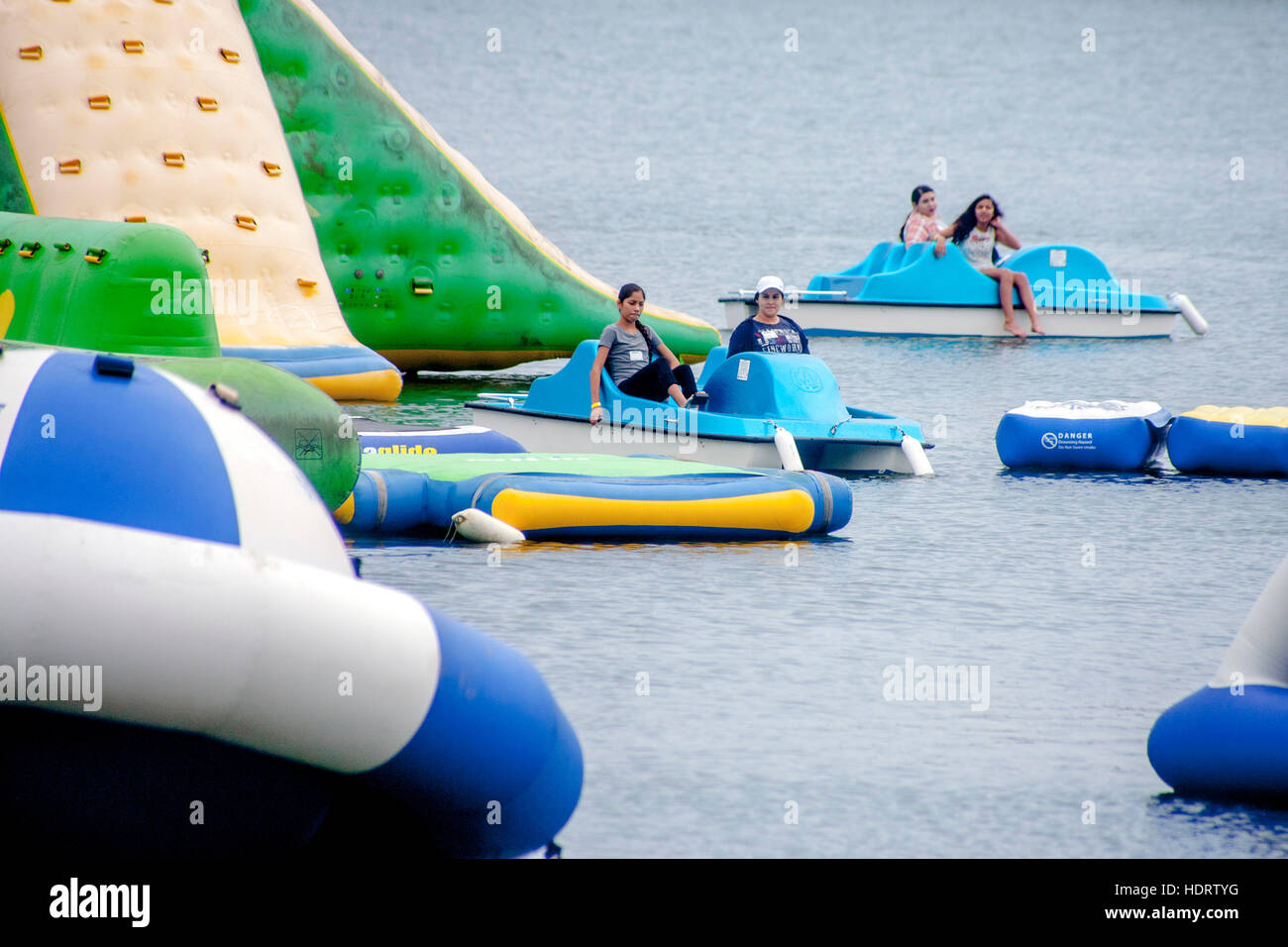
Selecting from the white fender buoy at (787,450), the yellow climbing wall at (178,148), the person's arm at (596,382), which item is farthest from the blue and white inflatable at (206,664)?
the yellow climbing wall at (178,148)

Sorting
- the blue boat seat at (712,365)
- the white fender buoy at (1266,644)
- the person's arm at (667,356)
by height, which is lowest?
the white fender buoy at (1266,644)

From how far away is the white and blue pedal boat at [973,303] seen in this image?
62.3 feet

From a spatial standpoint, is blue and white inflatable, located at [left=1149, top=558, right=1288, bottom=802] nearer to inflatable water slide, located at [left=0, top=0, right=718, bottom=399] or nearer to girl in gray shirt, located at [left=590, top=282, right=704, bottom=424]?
girl in gray shirt, located at [left=590, top=282, right=704, bottom=424]

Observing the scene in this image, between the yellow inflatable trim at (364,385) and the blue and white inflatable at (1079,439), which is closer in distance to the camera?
the blue and white inflatable at (1079,439)

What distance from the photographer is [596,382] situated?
11.4m

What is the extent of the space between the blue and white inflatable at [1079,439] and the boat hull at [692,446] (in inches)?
30.9

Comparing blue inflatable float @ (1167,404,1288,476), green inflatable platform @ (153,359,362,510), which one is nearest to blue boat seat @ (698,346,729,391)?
blue inflatable float @ (1167,404,1288,476)

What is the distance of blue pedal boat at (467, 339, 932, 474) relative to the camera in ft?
36.2

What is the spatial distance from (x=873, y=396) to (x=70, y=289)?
26.7 ft

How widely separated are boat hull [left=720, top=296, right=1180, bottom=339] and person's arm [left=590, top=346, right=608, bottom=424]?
25.9 feet

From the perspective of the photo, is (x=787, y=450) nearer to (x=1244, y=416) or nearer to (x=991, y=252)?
(x=1244, y=416)

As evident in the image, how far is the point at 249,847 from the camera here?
4477 millimetres

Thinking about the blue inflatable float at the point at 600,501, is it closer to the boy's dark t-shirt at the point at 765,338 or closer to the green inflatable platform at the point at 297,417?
the green inflatable platform at the point at 297,417
